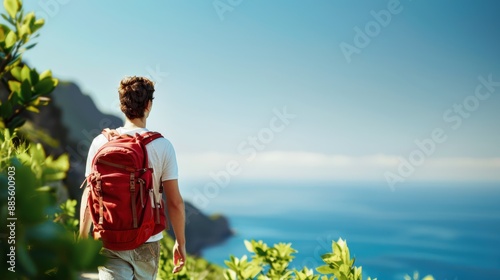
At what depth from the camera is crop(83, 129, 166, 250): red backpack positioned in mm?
2156

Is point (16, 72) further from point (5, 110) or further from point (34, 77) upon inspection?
point (5, 110)

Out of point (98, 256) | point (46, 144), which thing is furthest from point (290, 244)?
point (46, 144)

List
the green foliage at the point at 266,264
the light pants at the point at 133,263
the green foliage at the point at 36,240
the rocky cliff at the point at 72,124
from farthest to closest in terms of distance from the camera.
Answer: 1. the rocky cliff at the point at 72,124
2. the green foliage at the point at 266,264
3. the light pants at the point at 133,263
4. the green foliage at the point at 36,240

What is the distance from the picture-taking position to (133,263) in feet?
7.57

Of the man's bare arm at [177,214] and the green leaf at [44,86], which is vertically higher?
the green leaf at [44,86]

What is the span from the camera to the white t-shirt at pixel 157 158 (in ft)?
7.52

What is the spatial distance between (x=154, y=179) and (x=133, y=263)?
1.37ft

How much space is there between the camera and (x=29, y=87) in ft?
8.30

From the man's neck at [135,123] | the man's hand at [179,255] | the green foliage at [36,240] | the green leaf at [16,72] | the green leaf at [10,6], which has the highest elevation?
the green leaf at [10,6]

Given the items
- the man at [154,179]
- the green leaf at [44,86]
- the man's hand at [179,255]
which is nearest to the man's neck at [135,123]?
the man at [154,179]

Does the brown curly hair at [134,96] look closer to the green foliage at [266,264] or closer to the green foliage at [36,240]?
the green foliage at [266,264]

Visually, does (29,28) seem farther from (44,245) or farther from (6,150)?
(44,245)

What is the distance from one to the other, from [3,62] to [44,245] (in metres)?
2.16

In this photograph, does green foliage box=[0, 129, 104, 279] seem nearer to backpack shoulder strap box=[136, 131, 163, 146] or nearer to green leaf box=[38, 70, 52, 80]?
backpack shoulder strap box=[136, 131, 163, 146]
